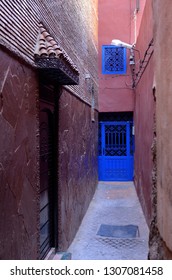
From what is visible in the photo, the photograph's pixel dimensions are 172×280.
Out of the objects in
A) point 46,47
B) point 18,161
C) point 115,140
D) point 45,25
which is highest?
point 45,25

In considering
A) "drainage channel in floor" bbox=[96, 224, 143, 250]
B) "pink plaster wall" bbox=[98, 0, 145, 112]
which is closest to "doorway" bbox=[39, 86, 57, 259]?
"drainage channel in floor" bbox=[96, 224, 143, 250]

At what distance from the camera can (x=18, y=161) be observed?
391cm

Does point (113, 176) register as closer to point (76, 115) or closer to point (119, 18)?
point (119, 18)

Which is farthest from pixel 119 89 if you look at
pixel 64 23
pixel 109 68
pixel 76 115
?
pixel 64 23

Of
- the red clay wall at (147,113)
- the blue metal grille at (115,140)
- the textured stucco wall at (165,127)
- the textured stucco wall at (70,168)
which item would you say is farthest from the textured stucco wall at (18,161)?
the blue metal grille at (115,140)

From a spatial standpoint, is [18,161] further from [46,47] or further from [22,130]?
[46,47]

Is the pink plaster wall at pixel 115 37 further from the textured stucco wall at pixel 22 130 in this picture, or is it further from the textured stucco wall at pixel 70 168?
the textured stucco wall at pixel 22 130

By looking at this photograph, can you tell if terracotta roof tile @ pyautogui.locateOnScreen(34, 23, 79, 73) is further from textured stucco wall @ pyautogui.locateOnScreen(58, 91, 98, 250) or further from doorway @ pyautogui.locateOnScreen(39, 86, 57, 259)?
textured stucco wall @ pyautogui.locateOnScreen(58, 91, 98, 250)

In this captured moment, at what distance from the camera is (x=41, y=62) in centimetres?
454

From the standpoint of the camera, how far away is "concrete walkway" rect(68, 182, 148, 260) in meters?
6.98

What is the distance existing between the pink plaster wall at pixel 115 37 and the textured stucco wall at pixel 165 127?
38.3 feet

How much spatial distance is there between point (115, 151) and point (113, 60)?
3.92 m

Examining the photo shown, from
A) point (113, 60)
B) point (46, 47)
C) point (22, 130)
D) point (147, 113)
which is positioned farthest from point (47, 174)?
point (113, 60)

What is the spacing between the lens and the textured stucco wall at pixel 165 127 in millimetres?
3221
